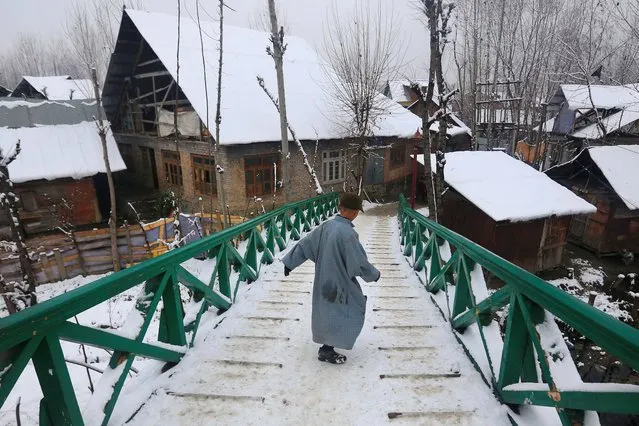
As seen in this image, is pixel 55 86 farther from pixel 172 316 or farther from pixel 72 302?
pixel 72 302

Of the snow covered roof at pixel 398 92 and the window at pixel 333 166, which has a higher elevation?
the snow covered roof at pixel 398 92

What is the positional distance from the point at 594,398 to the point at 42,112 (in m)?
20.0

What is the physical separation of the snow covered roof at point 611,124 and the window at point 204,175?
63.2 ft

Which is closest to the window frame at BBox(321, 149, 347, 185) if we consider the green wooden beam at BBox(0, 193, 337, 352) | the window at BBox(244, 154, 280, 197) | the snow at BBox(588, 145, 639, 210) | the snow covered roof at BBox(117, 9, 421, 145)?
the snow covered roof at BBox(117, 9, 421, 145)

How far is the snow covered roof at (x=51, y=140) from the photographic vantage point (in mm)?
13430

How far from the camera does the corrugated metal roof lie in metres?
14.4

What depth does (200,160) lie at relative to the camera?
49.9 feet

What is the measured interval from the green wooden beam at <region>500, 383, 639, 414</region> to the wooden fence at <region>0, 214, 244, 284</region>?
38.8 ft

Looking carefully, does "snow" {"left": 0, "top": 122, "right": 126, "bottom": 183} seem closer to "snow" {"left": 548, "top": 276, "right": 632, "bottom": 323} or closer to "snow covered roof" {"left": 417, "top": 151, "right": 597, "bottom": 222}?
"snow covered roof" {"left": 417, "top": 151, "right": 597, "bottom": 222}

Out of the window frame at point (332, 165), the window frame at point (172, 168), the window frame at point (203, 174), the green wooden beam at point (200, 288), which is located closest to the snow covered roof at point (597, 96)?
the window frame at point (332, 165)

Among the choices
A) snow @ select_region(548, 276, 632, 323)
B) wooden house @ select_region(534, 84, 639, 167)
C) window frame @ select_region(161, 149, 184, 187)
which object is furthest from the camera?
Answer: wooden house @ select_region(534, 84, 639, 167)

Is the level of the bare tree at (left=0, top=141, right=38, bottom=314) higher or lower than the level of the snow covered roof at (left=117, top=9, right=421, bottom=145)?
lower

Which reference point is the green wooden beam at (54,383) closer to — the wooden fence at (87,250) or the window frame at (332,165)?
the wooden fence at (87,250)

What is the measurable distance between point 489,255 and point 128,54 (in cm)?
1871
